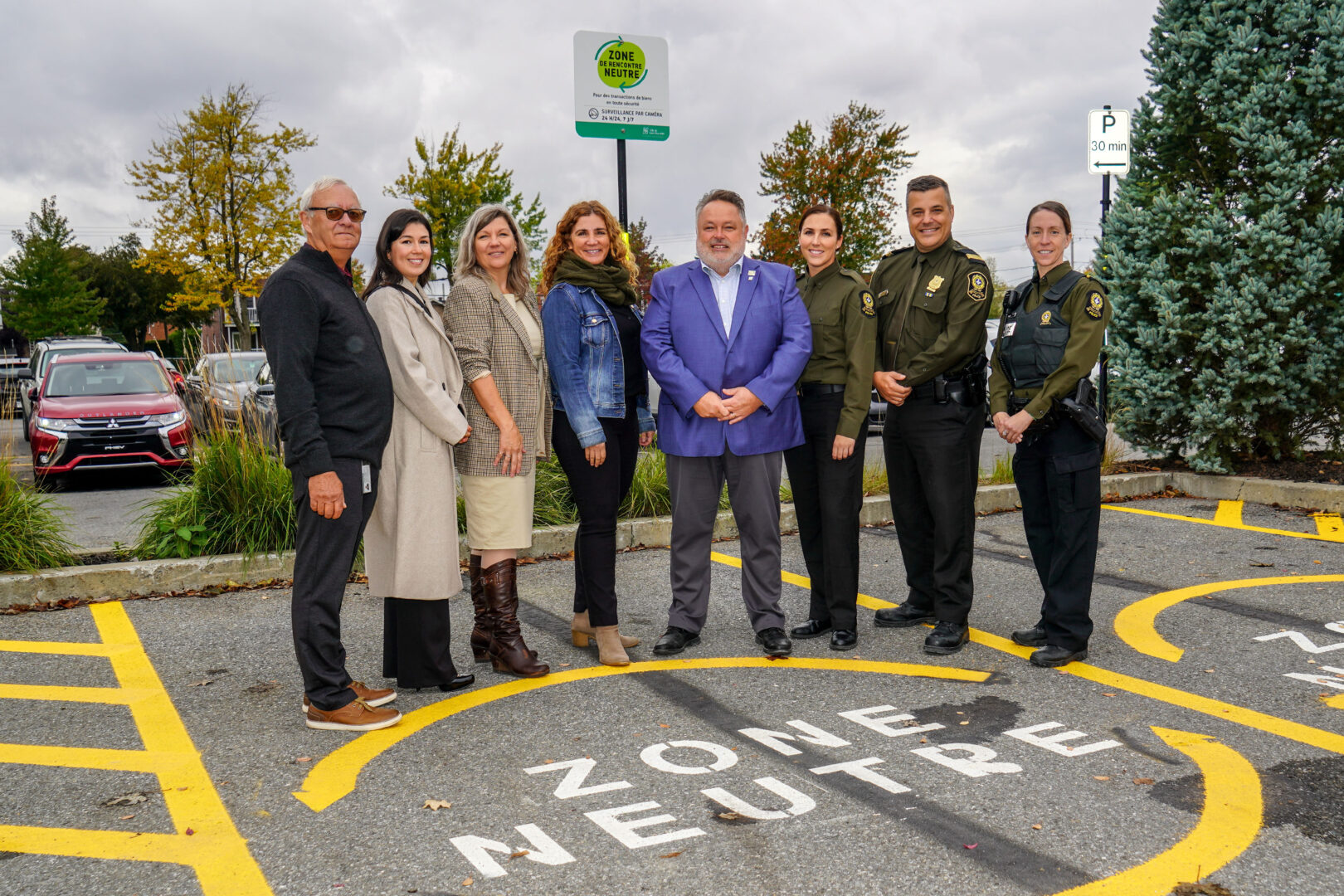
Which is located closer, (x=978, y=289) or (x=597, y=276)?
(x=597, y=276)

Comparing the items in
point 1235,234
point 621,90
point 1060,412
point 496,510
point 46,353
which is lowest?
point 496,510

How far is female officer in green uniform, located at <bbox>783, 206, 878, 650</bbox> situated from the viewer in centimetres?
529

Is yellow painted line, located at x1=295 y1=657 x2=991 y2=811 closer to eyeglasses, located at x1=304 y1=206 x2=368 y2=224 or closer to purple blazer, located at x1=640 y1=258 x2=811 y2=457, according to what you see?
purple blazer, located at x1=640 y1=258 x2=811 y2=457

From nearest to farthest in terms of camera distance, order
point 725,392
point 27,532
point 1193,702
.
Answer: point 1193,702
point 725,392
point 27,532

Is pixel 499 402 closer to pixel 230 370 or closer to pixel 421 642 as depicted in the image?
pixel 421 642

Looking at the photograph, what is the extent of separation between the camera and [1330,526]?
27.6 feet

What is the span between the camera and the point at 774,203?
3525cm

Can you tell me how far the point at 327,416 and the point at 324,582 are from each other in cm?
65

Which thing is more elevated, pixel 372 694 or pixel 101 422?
pixel 101 422

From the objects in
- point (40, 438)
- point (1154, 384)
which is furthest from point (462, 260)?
point (40, 438)

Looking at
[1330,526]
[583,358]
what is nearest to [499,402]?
[583,358]

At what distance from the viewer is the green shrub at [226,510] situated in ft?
22.7

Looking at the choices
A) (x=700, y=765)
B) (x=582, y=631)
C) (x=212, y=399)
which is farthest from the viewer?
(x=212, y=399)

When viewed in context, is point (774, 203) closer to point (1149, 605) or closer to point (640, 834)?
point (1149, 605)
